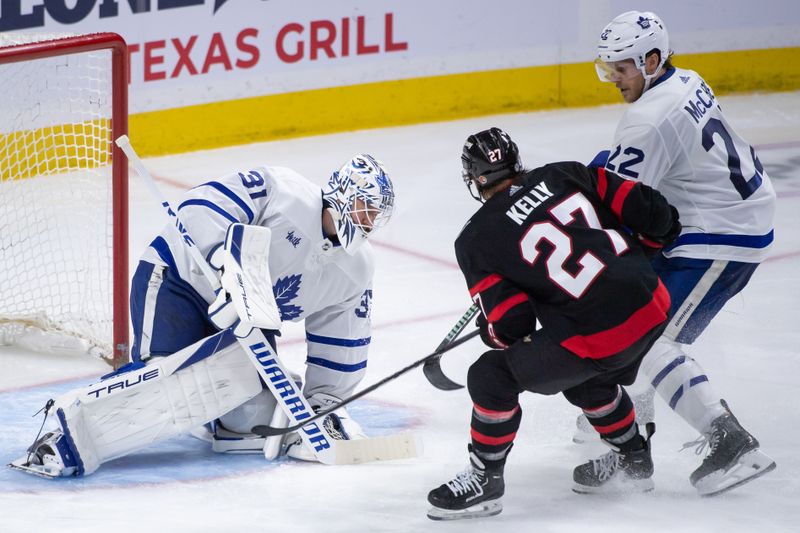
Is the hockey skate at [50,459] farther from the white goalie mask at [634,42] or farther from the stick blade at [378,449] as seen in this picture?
the white goalie mask at [634,42]

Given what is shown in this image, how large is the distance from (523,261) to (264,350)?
0.77 m

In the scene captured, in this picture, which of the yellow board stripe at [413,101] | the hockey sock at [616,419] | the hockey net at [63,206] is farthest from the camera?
the yellow board stripe at [413,101]

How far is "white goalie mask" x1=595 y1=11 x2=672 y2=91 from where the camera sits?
3223 millimetres

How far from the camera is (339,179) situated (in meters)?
3.19

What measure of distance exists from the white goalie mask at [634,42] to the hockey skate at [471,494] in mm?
1008

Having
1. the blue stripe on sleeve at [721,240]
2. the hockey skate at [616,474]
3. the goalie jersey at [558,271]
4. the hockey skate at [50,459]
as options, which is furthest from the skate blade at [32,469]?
the blue stripe on sleeve at [721,240]

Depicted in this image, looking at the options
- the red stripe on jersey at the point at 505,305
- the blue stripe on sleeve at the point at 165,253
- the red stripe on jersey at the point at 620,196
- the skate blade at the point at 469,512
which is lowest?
the skate blade at the point at 469,512

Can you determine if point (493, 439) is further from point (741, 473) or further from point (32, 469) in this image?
point (32, 469)

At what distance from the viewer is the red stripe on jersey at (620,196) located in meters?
2.89

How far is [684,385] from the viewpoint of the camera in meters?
3.11

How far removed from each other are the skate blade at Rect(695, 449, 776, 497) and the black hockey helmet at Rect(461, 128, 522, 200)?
0.81 m

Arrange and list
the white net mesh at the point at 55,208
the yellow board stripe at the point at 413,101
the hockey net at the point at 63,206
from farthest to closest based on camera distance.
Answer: the yellow board stripe at the point at 413,101 → the white net mesh at the point at 55,208 → the hockey net at the point at 63,206

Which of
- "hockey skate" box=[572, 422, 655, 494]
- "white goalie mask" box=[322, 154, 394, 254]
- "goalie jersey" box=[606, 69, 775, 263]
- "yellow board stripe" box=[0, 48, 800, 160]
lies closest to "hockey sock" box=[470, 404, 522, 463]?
"hockey skate" box=[572, 422, 655, 494]

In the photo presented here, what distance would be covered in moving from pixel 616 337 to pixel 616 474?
0.44 meters
